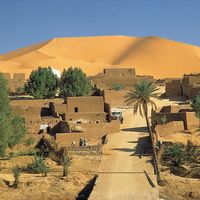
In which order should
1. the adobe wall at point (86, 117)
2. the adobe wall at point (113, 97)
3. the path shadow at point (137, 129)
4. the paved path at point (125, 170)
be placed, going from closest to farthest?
the paved path at point (125, 170) < the path shadow at point (137, 129) < the adobe wall at point (86, 117) < the adobe wall at point (113, 97)

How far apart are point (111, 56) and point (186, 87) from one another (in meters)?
69.8

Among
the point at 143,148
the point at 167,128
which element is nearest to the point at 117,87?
the point at 167,128

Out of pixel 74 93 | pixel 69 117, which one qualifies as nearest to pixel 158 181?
pixel 69 117

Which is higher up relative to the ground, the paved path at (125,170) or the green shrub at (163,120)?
the green shrub at (163,120)

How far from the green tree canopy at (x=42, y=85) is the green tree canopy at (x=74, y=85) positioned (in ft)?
3.09

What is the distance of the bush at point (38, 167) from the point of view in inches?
983

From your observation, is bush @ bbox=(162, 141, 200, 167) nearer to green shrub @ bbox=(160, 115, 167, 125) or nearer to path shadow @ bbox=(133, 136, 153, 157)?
path shadow @ bbox=(133, 136, 153, 157)

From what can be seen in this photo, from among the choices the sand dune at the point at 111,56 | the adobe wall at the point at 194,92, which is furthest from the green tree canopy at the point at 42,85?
the sand dune at the point at 111,56

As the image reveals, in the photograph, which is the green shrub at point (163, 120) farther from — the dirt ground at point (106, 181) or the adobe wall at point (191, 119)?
the dirt ground at point (106, 181)

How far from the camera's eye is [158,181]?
2288 cm

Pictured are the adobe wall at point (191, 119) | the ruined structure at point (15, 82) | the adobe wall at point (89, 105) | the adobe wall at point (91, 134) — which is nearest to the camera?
the adobe wall at point (91, 134)

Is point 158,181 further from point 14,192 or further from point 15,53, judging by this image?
A: point 15,53

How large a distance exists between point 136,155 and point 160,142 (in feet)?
5.80

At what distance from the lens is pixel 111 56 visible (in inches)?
4424
